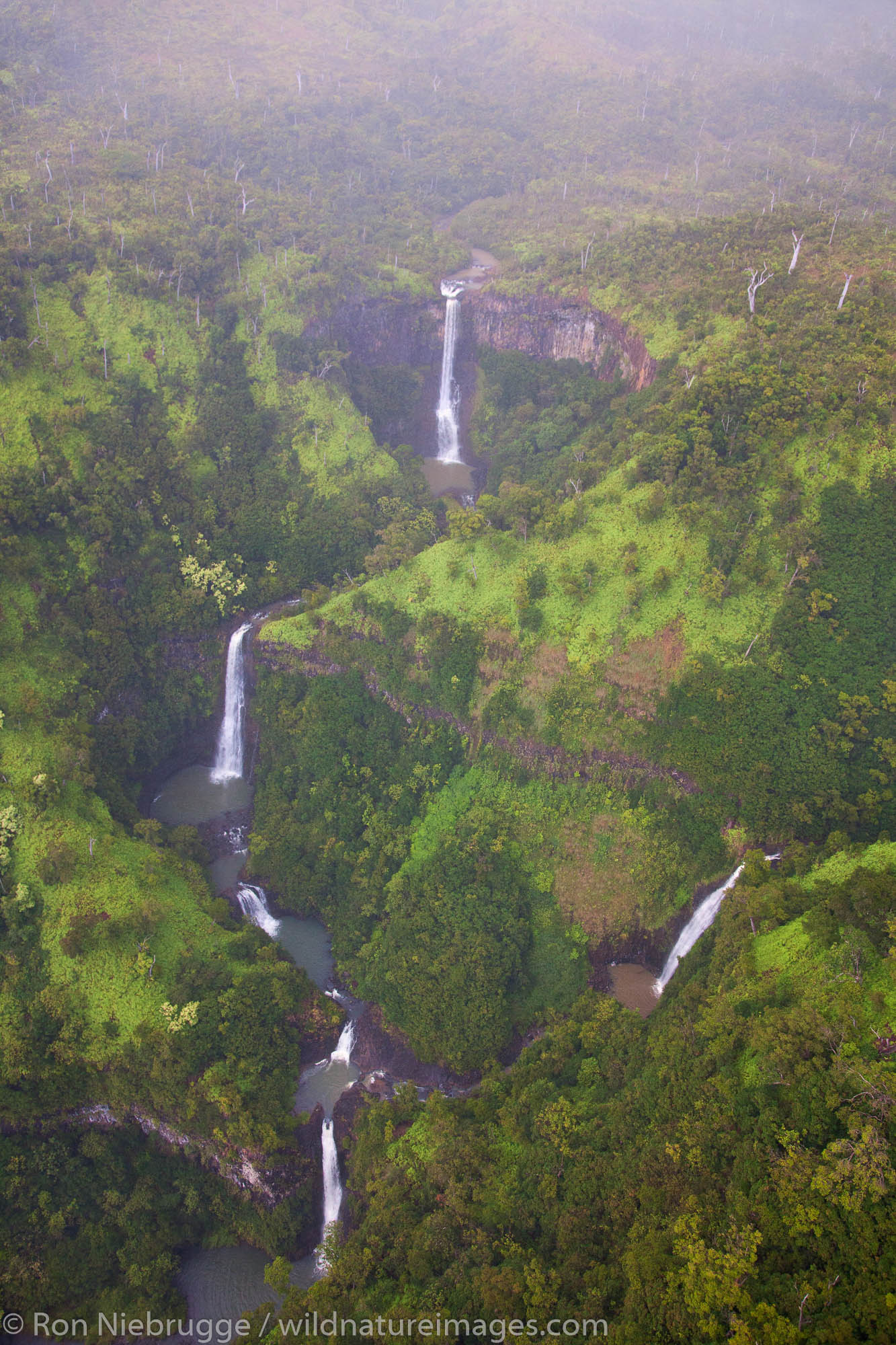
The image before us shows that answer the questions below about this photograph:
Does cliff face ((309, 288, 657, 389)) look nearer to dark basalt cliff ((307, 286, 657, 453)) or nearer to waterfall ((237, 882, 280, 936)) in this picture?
dark basalt cliff ((307, 286, 657, 453))

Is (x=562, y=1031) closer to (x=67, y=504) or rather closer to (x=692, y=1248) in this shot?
(x=692, y=1248)

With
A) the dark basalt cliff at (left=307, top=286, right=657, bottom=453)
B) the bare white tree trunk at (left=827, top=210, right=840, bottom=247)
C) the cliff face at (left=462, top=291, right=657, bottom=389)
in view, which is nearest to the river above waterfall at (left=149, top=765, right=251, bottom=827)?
the dark basalt cliff at (left=307, top=286, right=657, bottom=453)

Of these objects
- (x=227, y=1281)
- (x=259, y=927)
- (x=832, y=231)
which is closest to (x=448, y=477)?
(x=832, y=231)

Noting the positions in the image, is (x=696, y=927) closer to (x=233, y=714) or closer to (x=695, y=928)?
(x=695, y=928)

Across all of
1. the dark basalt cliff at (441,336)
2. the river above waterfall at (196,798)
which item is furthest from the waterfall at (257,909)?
the dark basalt cliff at (441,336)

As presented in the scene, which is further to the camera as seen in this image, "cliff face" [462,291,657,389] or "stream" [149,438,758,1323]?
"cliff face" [462,291,657,389]
